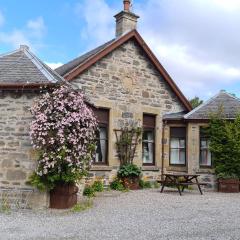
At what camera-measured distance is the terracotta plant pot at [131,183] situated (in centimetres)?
1437

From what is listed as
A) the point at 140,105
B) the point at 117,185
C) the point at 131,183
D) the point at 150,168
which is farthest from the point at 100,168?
the point at 140,105

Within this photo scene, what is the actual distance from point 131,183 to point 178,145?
2.79m

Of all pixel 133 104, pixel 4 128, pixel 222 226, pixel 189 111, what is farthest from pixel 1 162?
pixel 189 111

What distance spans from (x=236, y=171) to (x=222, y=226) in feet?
21.9

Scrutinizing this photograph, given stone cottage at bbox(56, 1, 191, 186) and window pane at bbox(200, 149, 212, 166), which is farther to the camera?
window pane at bbox(200, 149, 212, 166)

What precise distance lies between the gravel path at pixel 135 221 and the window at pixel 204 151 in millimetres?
3723

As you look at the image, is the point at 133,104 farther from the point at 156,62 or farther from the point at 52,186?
the point at 52,186

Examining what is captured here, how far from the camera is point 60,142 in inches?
379

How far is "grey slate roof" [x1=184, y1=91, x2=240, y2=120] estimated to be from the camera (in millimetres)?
15210

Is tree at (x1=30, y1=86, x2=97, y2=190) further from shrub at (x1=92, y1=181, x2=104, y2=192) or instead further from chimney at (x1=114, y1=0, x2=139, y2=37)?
chimney at (x1=114, y1=0, x2=139, y2=37)

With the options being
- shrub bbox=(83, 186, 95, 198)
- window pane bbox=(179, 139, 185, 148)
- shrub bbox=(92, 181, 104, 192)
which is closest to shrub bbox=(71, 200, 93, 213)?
shrub bbox=(83, 186, 95, 198)

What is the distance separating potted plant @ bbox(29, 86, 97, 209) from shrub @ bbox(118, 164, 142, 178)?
14.2ft

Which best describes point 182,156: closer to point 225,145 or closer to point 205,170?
point 205,170

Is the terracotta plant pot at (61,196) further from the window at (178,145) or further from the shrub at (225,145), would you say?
the window at (178,145)
